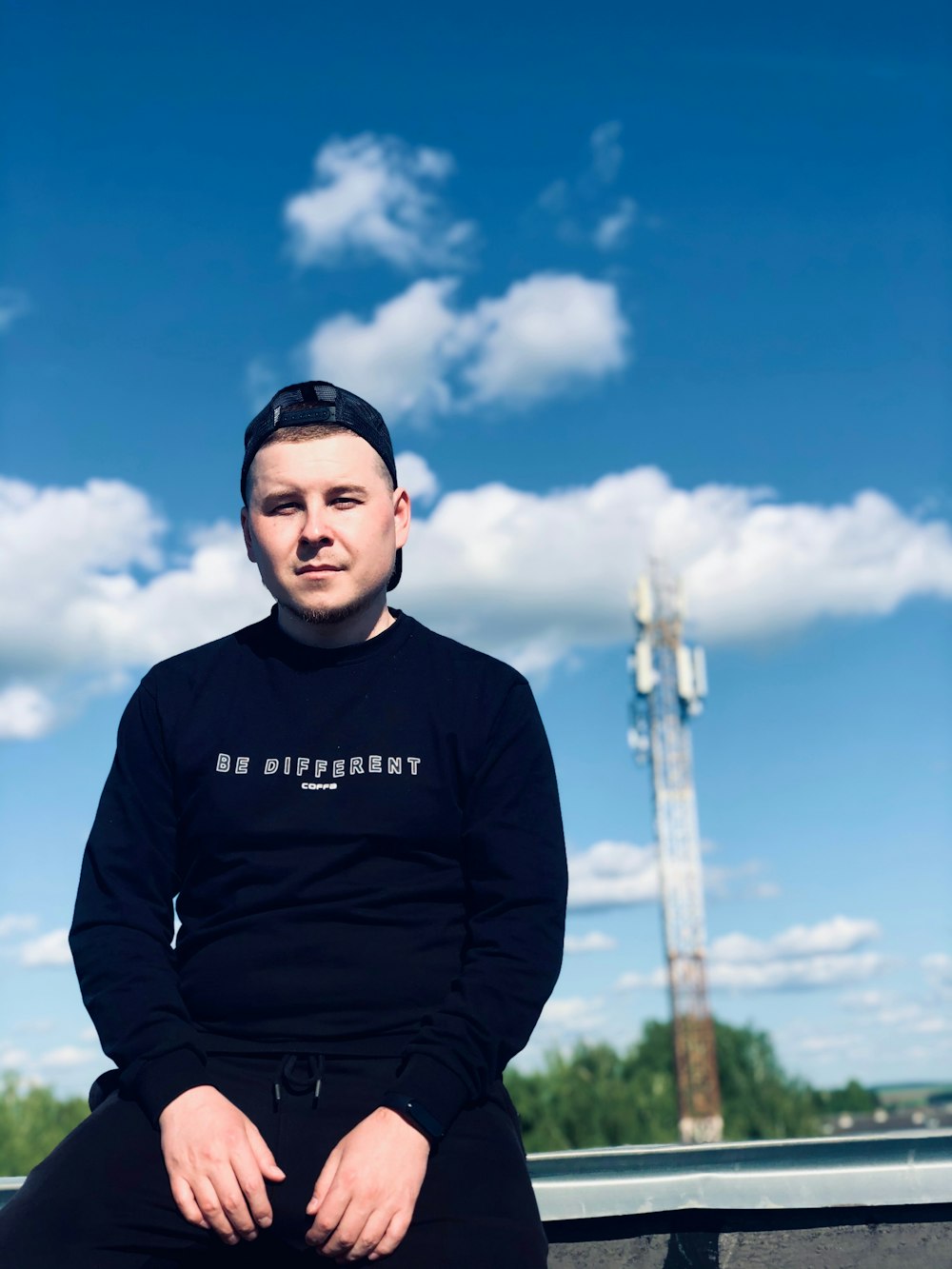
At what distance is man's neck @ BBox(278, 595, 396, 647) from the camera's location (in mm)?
2387

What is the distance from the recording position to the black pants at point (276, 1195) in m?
1.77

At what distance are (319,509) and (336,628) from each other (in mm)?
251

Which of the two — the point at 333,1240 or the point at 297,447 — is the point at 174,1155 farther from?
the point at 297,447

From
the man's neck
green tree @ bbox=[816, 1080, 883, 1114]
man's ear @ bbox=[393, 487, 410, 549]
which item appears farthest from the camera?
green tree @ bbox=[816, 1080, 883, 1114]

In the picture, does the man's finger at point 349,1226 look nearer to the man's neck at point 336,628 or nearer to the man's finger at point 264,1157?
the man's finger at point 264,1157

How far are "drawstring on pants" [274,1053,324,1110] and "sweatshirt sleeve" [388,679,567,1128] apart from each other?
0.45 feet

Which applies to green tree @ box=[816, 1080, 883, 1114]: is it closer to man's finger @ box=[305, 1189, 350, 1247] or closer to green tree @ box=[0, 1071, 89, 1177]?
green tree @ box=[0, 1071, 89, 1177]

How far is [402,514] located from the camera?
8.41ft

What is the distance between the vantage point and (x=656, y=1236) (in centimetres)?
243

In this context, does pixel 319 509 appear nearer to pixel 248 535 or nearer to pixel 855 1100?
pixel 248 535

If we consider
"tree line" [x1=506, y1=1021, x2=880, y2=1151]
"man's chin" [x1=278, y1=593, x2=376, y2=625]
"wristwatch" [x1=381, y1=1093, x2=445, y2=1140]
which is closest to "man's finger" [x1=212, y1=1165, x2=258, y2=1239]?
"wristwatch" [x1=381, y1=1093, x2=445, y2=1140]

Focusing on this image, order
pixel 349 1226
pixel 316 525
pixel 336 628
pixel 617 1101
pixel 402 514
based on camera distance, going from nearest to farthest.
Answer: pixel 349 1226
pixel 316 525
pixel 336 628
pixel 402 514
pixel 617 1101

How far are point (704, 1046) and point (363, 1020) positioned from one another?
36.6 m

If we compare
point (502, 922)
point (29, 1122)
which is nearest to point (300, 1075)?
point (502, 922)
